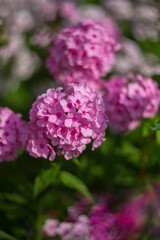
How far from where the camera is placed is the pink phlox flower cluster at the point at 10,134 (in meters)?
3.10

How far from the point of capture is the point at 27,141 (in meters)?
2.98

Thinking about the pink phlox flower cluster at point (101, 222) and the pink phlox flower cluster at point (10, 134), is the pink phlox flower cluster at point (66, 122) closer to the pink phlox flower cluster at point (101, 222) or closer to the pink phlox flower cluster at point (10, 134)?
the pink phlox flower cluster at point (10, 134)

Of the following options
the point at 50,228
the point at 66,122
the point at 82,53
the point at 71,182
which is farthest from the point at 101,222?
the point at 82,53

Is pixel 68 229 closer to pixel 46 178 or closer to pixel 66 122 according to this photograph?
pixel 46 178

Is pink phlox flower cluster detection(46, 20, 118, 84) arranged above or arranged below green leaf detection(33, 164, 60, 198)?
above

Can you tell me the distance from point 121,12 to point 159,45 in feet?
8.22

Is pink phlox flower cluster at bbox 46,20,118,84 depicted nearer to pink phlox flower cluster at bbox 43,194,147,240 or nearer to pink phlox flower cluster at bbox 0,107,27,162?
pink phlox flower cluster at bbox 0,107,27,162

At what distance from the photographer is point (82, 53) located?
3.62 meters

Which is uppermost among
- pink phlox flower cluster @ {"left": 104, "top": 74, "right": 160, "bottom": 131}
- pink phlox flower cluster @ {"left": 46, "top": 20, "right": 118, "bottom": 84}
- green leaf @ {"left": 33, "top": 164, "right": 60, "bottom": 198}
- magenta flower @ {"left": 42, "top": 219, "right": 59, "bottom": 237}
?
pink phlox flower cluster @ {"left": 46, "top": 20, "right": 118, "bottom": 84}

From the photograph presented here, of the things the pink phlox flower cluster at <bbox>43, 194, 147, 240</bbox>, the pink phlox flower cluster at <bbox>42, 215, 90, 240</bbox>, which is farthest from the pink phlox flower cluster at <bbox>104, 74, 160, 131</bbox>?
the pink phlox flower cluster at <bbox>42, 215, 90, 240</bbox>

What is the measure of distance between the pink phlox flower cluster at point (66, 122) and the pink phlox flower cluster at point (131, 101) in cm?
78

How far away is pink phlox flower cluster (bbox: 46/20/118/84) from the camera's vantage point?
11.8 ft

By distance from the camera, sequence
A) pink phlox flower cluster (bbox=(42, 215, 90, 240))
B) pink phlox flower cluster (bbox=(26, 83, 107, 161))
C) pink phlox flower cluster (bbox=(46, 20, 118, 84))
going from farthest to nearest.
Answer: pink phlox flower cluster (bbox=(46, 20, 118, 84)), pink phlox flower cluster (bbox=(42, 215, 90, 240)), pink phlox flower cluster (bbox=(26, 83, 107, 161))

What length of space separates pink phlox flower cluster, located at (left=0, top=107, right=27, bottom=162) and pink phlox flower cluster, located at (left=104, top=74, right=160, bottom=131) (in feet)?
3.39
